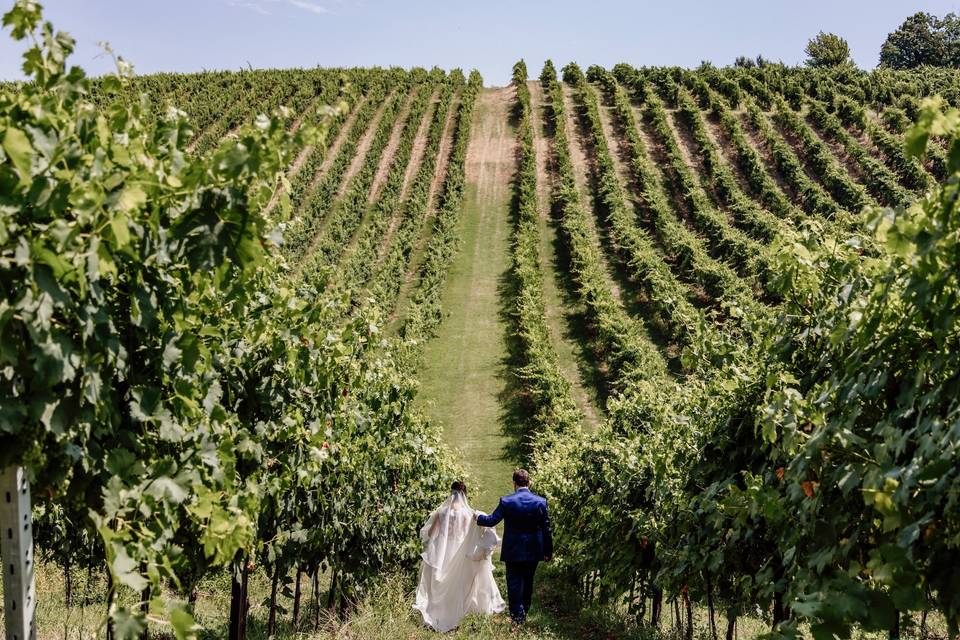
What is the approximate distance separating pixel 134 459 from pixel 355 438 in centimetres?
538

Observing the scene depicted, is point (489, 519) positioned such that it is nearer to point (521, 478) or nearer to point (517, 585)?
point (521, 478)

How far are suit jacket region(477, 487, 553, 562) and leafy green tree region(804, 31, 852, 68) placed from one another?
103 m

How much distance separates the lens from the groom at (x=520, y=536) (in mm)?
9305

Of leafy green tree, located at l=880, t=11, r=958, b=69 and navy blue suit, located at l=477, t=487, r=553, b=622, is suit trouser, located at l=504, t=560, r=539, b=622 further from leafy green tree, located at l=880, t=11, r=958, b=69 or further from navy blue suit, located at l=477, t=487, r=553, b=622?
leafy green tree, located at l=880, t=11, r=958, b=69

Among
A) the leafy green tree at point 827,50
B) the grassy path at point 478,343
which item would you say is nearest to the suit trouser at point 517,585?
the grassy path at point 478,343

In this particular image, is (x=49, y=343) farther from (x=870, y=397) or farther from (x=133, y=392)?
(x=870, y=397)

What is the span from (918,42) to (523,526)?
119 metres

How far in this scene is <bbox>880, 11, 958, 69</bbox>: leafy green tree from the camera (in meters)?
107

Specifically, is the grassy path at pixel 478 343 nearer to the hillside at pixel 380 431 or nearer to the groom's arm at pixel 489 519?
the hillside at pixel 380 431

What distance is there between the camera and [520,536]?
931cm

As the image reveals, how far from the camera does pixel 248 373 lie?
243 inches

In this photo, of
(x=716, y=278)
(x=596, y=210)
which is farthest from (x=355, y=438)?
(x=596, y=210)

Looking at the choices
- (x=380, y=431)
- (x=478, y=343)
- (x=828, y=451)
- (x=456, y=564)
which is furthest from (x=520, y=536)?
(x=478, y=343)

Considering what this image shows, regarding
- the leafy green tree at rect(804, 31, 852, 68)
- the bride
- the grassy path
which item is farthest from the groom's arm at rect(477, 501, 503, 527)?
the leafy green tree at rect(804, 31, 852, 68)
